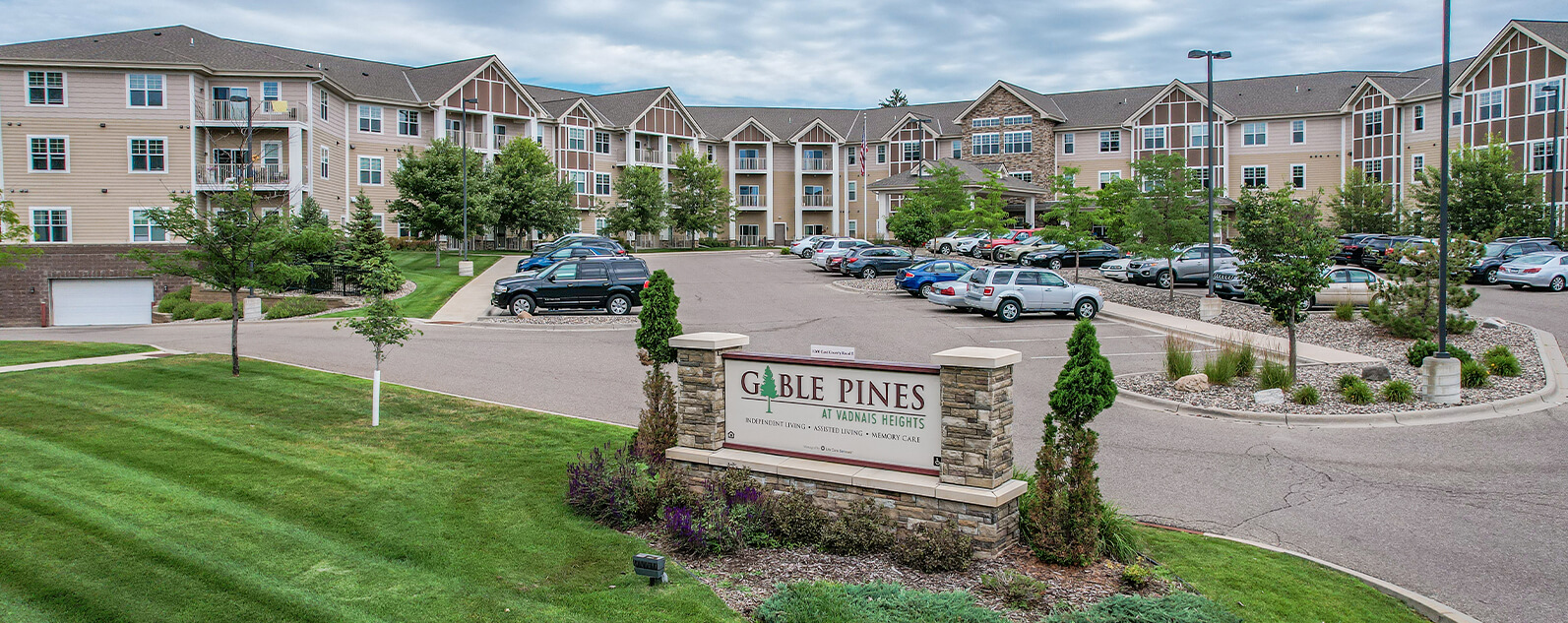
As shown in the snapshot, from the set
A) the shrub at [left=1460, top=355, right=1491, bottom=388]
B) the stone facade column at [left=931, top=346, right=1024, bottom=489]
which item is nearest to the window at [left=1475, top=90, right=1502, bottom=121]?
the shrub at [left=1460, top=355, right=1491, bottom=388]

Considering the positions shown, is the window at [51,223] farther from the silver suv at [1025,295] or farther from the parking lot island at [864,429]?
the parking lot island at [864,429]

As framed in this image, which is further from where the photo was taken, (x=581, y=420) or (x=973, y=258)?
(x=973, y=258)

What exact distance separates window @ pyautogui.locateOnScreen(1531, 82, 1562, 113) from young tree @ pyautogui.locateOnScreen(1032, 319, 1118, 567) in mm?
53787

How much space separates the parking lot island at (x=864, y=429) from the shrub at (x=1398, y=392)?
37.7 feet

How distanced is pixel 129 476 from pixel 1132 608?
946cm

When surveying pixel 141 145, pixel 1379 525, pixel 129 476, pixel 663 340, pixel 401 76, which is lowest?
pixel 1379 525

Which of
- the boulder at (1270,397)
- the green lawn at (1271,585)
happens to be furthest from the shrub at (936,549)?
the boulder at (1270,397)

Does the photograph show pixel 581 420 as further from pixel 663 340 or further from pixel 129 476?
pixel 129 476

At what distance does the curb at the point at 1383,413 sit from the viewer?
621 inches

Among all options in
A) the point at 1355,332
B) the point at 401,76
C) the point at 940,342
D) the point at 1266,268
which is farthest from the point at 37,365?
the point at 401,76

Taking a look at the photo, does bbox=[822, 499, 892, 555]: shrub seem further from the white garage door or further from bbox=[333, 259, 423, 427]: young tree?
the white garage door

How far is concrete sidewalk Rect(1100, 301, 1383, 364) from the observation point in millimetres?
21109

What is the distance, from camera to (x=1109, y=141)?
68.4m

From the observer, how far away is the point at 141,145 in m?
44.0
